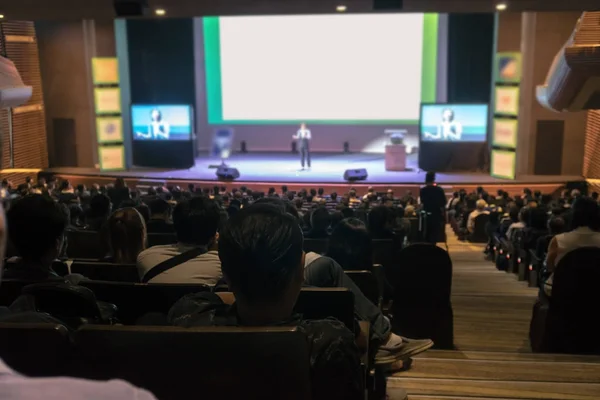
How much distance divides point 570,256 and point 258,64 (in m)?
13.7

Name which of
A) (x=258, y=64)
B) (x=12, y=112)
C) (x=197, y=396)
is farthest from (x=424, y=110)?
(x=197, y=396)

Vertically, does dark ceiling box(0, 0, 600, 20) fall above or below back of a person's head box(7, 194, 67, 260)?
above

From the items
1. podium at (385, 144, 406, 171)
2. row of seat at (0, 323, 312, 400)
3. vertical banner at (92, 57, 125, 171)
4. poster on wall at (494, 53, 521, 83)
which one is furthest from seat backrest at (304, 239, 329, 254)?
vertical banner at (92, 57, 125, 171)

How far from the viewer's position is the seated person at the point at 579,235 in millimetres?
4031

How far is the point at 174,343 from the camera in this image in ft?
4.15

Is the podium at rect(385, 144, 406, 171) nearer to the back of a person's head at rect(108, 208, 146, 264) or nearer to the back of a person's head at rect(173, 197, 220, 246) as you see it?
the back of a person's head at rect(108, 208, 146, 264)

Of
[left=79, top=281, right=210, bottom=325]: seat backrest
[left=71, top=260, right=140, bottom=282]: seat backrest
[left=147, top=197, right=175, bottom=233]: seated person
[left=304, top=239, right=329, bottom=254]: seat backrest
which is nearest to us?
[left=79, top=281, right=210, bottom=325]: seat backrest

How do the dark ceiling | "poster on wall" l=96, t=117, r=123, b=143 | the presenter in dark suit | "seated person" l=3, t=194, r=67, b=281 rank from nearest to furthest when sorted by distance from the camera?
"seated person" l=3, t=194, r=67, b=281
the dark ceiling
the presenter in dark suit
"poster on wall" l=96, t=117, r=123, b=143

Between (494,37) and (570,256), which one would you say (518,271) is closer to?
(570,256)

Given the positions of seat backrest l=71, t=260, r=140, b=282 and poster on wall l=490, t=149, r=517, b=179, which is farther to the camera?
poster on wall l=490, t=149, r=517, b=179

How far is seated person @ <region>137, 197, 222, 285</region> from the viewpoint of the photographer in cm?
254

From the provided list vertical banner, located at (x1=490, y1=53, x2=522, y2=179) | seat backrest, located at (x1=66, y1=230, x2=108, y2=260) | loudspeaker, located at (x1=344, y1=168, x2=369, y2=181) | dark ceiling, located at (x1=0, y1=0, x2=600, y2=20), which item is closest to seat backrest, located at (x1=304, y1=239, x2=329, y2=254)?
seat backrest, located at (x1=66, y1=230, x2=108, y2=260)

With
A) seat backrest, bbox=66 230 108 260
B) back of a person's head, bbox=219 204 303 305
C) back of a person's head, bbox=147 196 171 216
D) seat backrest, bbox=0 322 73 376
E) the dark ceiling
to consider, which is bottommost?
seat backrest, bbox=66 230 108 260

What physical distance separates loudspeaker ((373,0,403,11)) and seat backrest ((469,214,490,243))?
354cm
